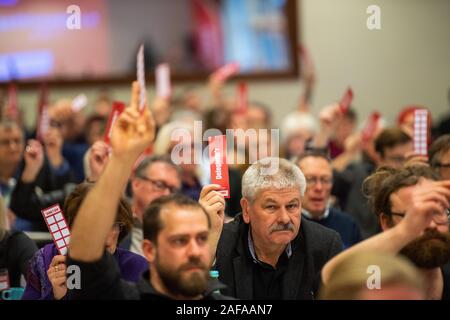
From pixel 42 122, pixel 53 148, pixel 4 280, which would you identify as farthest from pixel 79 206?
pixel 53 148

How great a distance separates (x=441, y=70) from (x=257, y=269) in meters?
6.45

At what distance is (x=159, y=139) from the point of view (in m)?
5.79

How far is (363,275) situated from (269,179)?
3.60ft

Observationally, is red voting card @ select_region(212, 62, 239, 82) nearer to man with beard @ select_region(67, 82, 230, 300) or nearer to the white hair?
the white hair

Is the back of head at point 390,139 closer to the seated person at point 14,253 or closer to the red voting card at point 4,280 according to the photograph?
the seated person at point 14,253

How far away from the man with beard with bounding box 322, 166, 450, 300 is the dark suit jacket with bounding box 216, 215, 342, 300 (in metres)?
0.25

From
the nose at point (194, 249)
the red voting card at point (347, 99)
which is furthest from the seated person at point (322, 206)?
the nose at point (194, 249)

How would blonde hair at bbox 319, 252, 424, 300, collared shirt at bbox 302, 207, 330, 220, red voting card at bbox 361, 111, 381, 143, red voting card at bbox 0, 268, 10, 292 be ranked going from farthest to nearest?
red voting card at bbox 361, 111, 381, 143 → collared shirt at bbox 302, 207, 330, 220 → red voting card at bbox 0, 268, 10, 292 → blonde hair at bbox 319, 252, 424, 300

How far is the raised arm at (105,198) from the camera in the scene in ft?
8.38

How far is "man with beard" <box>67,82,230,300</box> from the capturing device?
2557 millimetres

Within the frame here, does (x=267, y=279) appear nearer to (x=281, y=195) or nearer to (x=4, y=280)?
(x=281, y=195)

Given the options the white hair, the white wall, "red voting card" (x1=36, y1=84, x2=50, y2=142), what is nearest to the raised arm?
"red voting card" (x1=36, y1=84, x2=50, y2=142)

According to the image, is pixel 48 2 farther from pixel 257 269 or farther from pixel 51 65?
pixel 257 269

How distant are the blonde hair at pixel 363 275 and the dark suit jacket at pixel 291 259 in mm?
844
